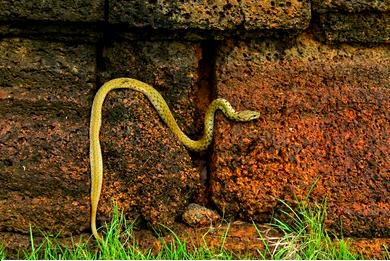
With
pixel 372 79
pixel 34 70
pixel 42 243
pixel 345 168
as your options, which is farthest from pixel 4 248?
pixel 372 79

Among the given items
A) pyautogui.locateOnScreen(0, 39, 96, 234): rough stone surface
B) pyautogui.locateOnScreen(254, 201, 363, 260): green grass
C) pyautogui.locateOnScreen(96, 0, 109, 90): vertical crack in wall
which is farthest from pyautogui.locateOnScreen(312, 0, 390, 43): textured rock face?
pyautogui.locateOnScreen(0, 39, 96, 234): rough stone surface

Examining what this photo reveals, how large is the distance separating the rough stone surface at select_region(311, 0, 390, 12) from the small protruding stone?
140cm

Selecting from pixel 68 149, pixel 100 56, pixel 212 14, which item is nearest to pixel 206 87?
pixel 212 14

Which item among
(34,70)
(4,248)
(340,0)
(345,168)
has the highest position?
(340,0)

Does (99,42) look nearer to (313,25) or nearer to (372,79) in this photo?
(313,25)

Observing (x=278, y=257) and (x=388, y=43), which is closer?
(x=278, y=257)

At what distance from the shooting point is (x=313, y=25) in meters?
5.88

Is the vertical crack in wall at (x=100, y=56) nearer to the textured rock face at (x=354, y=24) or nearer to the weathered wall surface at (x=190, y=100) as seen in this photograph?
the weathered wall surface at (x=190, y=100)

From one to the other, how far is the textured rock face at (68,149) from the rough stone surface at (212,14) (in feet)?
1.35

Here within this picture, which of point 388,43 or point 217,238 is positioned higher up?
point 388,43

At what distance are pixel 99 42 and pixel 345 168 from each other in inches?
66.6

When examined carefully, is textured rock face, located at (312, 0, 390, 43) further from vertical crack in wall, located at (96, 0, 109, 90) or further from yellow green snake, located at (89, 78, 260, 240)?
vertical crack in wall, located at (96, 0, 109, 90)

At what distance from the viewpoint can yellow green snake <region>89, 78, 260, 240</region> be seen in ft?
18.8

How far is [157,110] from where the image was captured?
593cm
